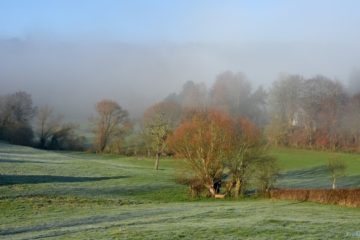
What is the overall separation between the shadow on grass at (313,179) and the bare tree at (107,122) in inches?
2359

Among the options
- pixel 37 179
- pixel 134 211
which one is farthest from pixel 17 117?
pixel 134 211

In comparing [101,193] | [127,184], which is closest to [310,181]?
[127,184]

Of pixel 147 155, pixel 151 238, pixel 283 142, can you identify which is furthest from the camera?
pixel 147 155

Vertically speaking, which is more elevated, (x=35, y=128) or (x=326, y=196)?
(x=35, y=128)

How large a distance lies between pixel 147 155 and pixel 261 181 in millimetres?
63598

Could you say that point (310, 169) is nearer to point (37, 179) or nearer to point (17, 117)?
point (37, 179)

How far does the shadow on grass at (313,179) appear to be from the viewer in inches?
2418

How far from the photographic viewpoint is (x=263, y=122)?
106m

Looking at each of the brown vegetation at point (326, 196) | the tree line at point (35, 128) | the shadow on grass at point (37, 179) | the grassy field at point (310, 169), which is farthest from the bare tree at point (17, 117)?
the brown vegetation at point (326, 196)

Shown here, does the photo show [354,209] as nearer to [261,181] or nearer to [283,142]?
[261,181]

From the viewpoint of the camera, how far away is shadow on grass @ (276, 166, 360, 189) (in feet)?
201

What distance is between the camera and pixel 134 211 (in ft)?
108

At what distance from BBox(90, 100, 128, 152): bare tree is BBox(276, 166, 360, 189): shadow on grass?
59.9m

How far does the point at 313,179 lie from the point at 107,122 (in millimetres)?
72245
